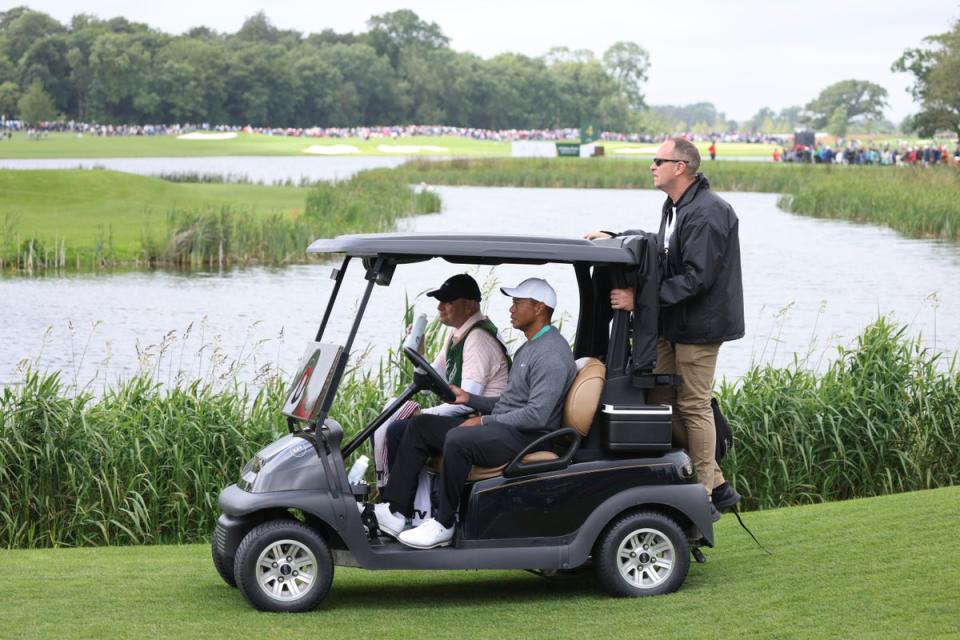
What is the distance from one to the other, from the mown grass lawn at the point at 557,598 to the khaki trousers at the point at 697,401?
0.54 meters

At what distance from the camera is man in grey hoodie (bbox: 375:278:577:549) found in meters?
6.50

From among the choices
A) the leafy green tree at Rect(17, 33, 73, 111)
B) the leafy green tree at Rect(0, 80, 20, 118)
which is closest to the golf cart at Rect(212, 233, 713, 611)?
the leafy green tree at Rect(0, 80, 20, 118)

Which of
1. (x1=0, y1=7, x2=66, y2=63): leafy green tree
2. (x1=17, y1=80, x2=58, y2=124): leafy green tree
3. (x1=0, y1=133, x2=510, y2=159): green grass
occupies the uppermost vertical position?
(x1=0, y1=7, x2=66, y2=63): leafy green tree

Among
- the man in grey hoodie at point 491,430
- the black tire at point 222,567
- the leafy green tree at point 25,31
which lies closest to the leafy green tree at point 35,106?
the leafy green tree at point 25,31

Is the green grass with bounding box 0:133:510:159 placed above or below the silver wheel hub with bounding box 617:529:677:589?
below

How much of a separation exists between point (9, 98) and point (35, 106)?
5051 mm

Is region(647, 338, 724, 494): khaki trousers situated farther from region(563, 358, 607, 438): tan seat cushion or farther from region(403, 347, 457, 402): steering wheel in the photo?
region(403, 347, 457, 402): steering wheel

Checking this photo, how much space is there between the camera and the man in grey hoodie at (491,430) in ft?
21.3

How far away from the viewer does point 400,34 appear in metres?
192

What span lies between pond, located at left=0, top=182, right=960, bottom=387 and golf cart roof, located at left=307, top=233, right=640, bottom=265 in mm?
4668

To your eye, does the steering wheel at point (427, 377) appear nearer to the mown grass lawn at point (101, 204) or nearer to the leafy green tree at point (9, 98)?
the mown grass lawn at point (101, 204)

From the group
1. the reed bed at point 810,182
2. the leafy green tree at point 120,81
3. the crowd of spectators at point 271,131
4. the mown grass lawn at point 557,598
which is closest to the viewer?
the mown grass lawn at point 557,598

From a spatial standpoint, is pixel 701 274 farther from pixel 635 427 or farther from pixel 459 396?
pixel 459 396

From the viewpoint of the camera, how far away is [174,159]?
4018 inches
